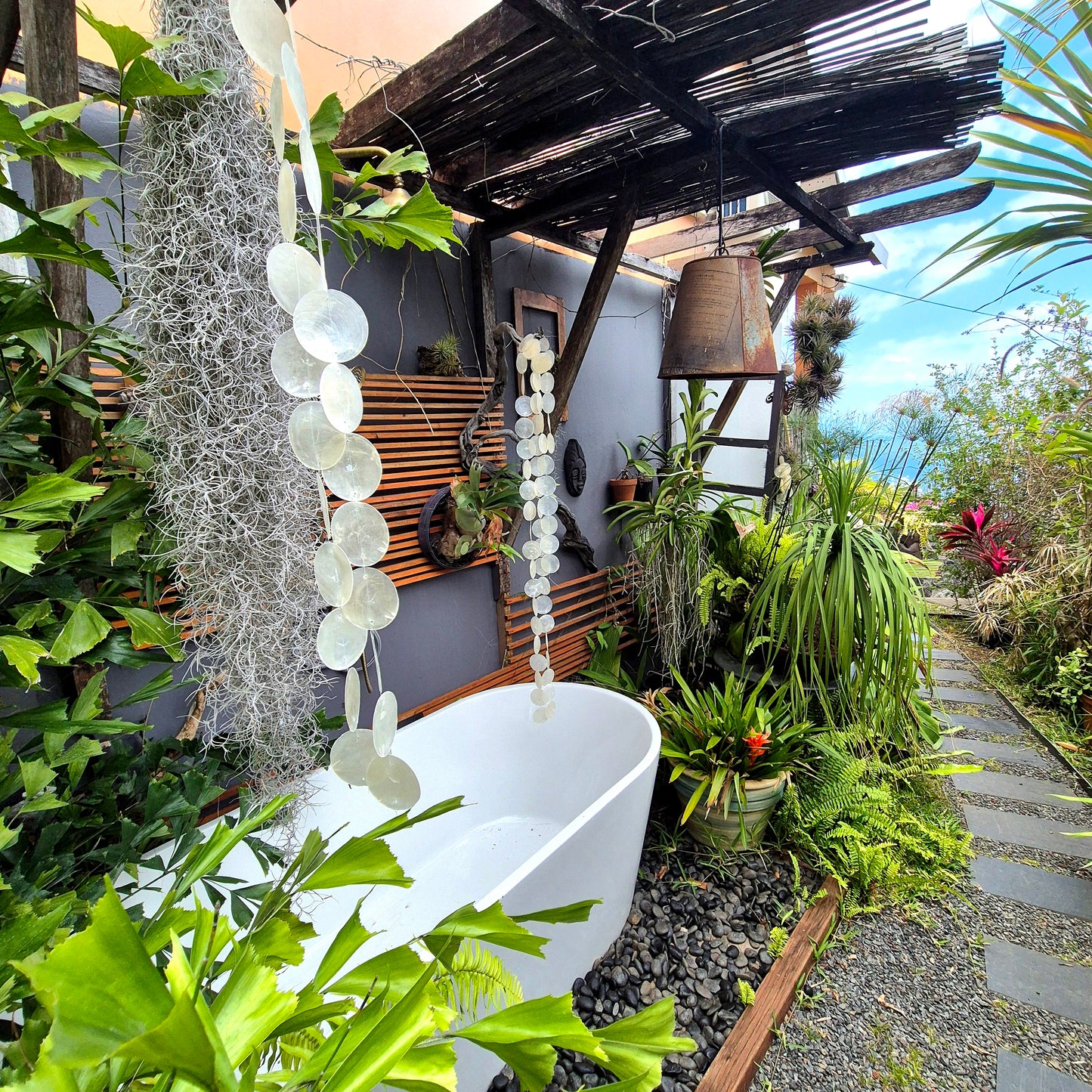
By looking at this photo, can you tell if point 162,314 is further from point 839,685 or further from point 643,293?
point 643,293

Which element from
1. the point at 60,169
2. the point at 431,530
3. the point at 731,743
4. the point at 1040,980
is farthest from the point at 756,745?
the point at 60,169

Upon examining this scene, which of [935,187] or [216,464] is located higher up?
[935,187]

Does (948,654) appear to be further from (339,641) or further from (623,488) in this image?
(339,641)

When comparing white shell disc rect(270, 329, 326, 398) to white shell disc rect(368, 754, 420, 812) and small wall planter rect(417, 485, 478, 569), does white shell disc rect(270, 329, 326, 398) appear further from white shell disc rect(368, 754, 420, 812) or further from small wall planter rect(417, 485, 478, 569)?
small wall planter rect(417, 485, 478, 569)

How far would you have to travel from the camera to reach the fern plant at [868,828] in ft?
5.47

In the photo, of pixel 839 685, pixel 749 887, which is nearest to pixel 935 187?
pixel 839 685

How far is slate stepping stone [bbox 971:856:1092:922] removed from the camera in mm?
1609

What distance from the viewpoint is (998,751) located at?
230cm

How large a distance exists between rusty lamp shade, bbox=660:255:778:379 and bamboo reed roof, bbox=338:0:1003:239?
1.32 feet

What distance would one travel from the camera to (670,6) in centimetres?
121

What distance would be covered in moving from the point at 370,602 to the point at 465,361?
6.23ft

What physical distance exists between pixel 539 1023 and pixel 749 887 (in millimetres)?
1535

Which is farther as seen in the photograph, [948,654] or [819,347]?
[819,347]

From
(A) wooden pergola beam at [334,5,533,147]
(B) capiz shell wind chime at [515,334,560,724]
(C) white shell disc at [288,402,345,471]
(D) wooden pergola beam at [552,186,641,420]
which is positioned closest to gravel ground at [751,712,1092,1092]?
(B) capiz shell wind chime at [515,334,560,724]
